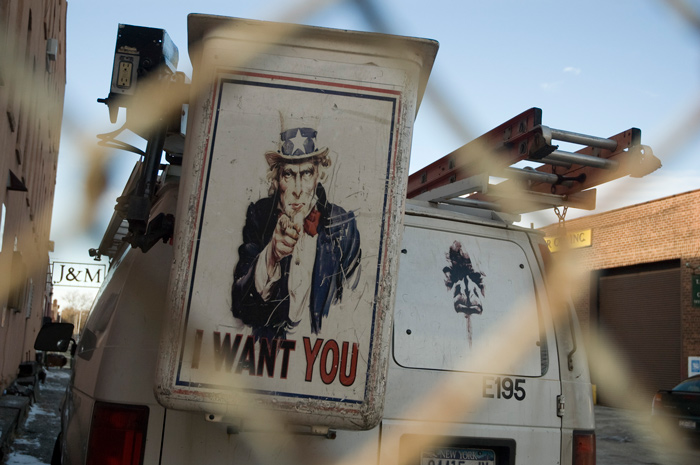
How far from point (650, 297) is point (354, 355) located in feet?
73.1

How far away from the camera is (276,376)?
227cm

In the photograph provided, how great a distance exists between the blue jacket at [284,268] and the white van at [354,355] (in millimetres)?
23

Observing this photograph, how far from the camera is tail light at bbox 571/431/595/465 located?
3.23 meters

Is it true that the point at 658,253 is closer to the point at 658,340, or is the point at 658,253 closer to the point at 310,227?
the point at 658,340

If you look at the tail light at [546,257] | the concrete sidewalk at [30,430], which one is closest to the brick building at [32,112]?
the tail light at [546,257]

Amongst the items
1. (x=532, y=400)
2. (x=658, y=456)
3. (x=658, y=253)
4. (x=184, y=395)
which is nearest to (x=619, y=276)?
(x=658, y=253)

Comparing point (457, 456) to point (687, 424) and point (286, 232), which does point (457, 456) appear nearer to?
point (286, 232)

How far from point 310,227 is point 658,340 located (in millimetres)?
22531

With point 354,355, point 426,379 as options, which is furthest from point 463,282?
point 354,355

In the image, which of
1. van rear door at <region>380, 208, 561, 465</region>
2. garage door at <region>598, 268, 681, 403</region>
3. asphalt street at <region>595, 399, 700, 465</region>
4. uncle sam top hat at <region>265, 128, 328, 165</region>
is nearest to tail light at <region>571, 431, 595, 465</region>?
van rear door at <region>380, 208, 561, 465</region>

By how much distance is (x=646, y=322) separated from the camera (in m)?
22.6

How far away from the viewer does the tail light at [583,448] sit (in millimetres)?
3229

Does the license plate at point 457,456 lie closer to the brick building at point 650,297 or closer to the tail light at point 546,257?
the tail light at point 546,257

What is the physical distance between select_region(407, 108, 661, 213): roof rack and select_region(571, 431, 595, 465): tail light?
1.09 m
